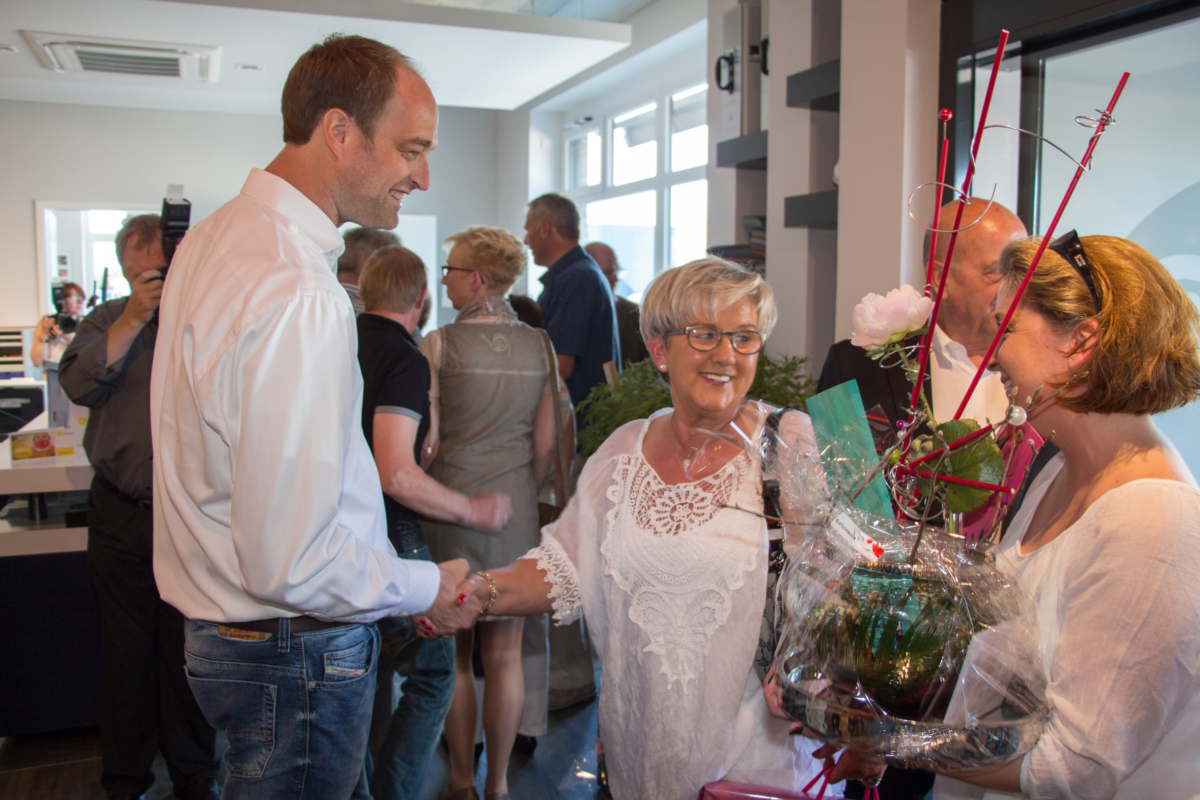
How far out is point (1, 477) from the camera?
2764 mm

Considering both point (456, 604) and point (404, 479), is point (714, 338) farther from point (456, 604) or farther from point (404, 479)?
point (404, 479)

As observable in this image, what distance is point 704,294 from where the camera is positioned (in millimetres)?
1597

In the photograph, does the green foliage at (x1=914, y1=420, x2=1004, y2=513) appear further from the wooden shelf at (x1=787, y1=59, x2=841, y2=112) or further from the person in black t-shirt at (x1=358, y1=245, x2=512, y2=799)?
the wooden shelf at (x1=787, y1=59, x2=841, y2=112)

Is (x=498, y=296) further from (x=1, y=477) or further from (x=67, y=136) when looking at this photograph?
(x=67, y=136)

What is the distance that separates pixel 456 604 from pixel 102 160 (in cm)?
926

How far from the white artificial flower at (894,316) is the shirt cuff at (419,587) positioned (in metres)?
0.82

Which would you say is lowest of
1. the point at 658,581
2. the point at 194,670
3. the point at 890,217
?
the point at 194,670

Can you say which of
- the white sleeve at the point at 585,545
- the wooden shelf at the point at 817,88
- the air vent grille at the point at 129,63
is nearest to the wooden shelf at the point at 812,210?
the wooden shelf at the point at 817,88

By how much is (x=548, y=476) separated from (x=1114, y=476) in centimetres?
219

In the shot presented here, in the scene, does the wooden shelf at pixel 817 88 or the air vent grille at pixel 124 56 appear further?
the air vent grille at pixel 124 56


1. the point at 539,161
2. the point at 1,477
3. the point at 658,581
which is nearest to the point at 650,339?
the point at 658,581

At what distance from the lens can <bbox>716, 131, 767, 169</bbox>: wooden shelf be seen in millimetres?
3566

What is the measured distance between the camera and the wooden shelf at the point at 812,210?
2973mm

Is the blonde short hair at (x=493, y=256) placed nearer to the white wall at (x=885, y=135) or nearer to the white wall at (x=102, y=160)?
the white wall at (x=885, y=135)
